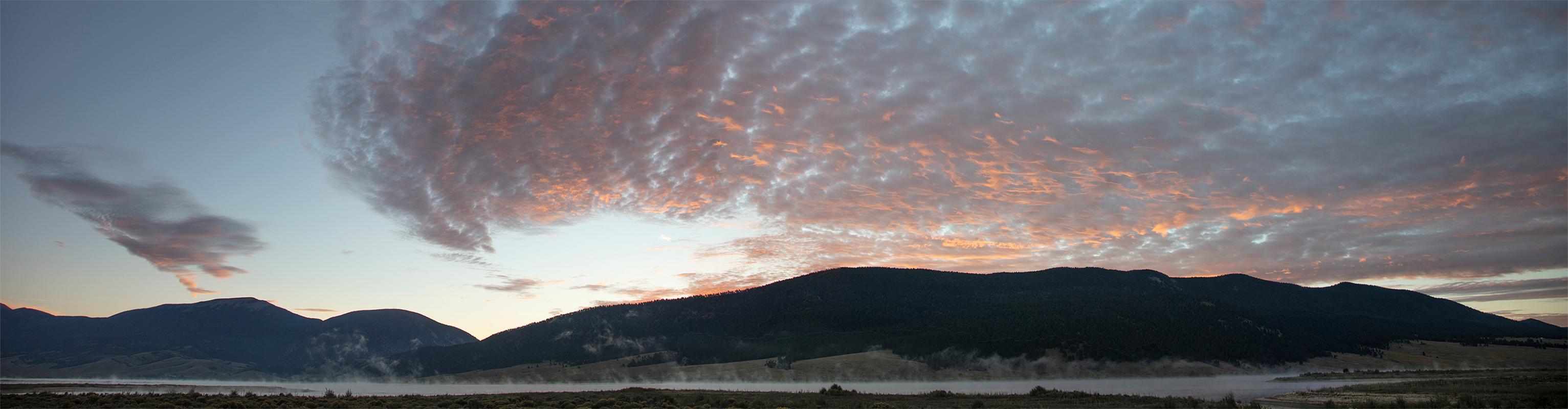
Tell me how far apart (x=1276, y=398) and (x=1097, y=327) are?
116727mm

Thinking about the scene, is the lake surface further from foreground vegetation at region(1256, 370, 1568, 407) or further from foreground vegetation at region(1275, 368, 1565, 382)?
foreground vegetation at region(1256, 370, 1568, 407)

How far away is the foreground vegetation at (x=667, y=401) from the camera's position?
203 feet

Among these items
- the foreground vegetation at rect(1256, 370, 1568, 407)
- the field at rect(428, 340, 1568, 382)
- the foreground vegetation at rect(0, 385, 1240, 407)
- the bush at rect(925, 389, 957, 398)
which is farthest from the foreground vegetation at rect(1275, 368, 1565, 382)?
the bush at rect(925, 389, 957, 398)

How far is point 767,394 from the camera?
3538 inches

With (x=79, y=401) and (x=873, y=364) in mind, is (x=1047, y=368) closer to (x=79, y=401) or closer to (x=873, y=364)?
(x=873, y=364)

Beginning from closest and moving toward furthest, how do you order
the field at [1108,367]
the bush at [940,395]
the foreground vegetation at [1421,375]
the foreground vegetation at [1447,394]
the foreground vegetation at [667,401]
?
A: the foreground vegetation at [1447,394] < the foreground vegetation at [667,401] < the bush at [940,395] < the foreground vegetation at [1421,375] < the field at [1108,367]

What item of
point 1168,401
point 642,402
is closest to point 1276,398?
point 1168,401

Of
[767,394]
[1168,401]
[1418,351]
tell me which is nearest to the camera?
[1168,401]

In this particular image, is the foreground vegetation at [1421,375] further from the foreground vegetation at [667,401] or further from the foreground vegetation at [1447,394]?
the foreground vegetation at [667,401]

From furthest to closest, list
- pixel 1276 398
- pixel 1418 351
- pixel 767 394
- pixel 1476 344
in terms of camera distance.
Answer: pixel 1476 344 → pixel 1418 351 → pixel 767 394 → pixel 1276 398

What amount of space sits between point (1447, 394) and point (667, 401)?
68220mm

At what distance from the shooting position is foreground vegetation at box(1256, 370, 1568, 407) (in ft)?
160

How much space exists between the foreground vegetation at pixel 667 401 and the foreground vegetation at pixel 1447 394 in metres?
10.2

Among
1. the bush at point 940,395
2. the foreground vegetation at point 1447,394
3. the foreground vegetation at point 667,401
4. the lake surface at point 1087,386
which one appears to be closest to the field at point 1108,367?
the lake surface at point 1087,386
